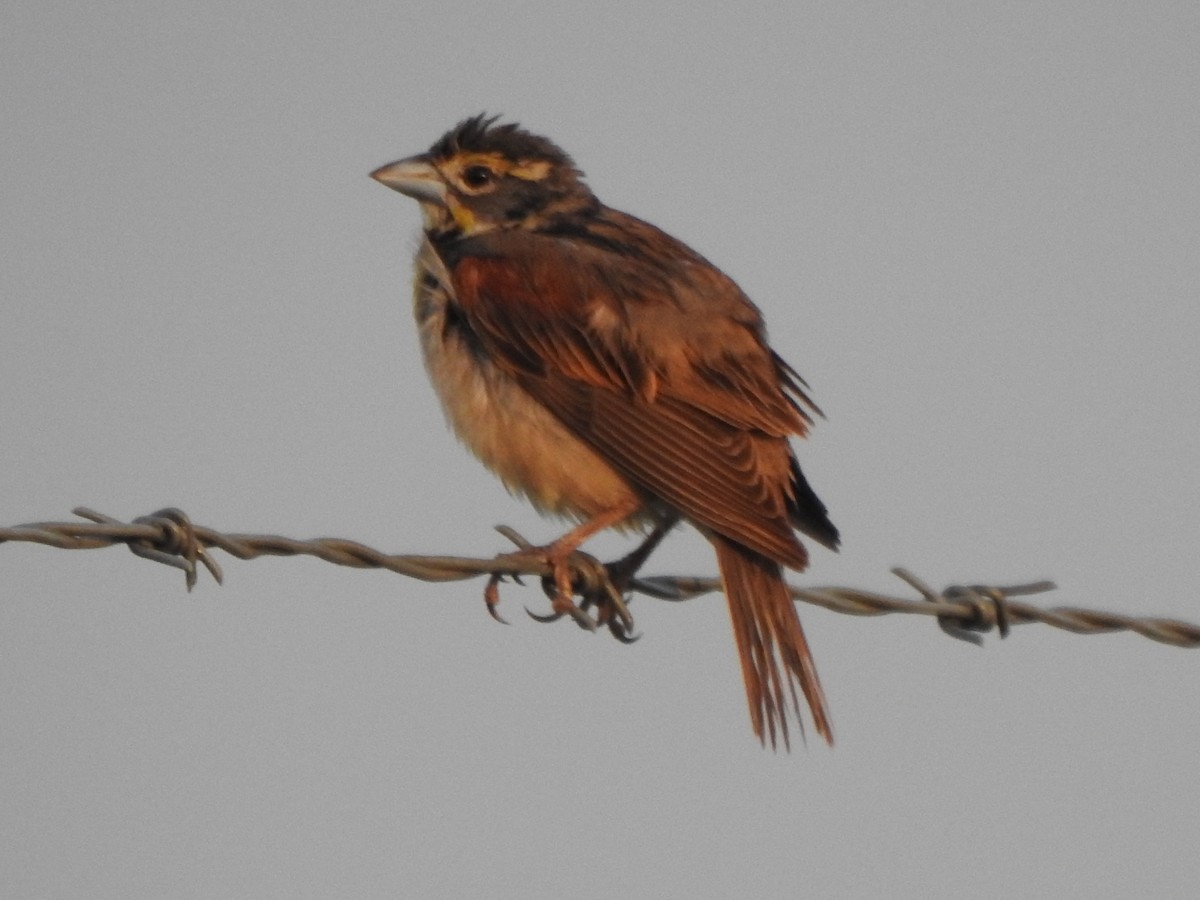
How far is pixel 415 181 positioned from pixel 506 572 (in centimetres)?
258

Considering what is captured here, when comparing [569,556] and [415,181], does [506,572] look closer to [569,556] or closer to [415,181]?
[569,556]

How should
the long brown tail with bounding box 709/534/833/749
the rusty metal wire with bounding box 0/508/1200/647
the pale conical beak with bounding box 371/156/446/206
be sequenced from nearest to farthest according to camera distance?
the rusty metal wire with bounding box 0/508/1200/647, the long brown tail with bounding box 709/534/833/749, the pale conical beak with bounding box 371/156/446/206

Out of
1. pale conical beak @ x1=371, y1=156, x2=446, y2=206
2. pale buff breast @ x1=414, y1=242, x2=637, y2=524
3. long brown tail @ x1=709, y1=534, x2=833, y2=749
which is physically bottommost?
long brown tail @ x1=709, y1=534, x2=833, y2=749

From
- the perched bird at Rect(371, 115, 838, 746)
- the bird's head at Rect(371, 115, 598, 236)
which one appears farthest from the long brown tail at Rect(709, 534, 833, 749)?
the bird's head at Rect(371, 115, 598, 236)

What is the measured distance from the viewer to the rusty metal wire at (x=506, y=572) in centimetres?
441

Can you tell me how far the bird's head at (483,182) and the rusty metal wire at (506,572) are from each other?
204cm

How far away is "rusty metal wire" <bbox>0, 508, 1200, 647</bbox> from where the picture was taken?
441 centimetres

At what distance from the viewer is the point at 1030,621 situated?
5.27 m

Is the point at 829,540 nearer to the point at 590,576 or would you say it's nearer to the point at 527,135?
the point at 590,576

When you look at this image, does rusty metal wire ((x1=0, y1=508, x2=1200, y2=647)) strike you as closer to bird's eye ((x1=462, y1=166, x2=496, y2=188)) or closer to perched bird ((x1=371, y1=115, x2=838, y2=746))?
perched bird ((x1=371, y1=115, x2=838, y2=746))

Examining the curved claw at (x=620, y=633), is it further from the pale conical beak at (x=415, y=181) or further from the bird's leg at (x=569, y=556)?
the pale conical beak at (x=415, y=181)

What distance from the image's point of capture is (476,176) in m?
7.80

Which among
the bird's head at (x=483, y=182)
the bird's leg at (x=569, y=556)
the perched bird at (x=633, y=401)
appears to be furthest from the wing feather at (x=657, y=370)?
the bird's head at (x=483, y=182)

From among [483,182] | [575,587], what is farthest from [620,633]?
[483,182]
